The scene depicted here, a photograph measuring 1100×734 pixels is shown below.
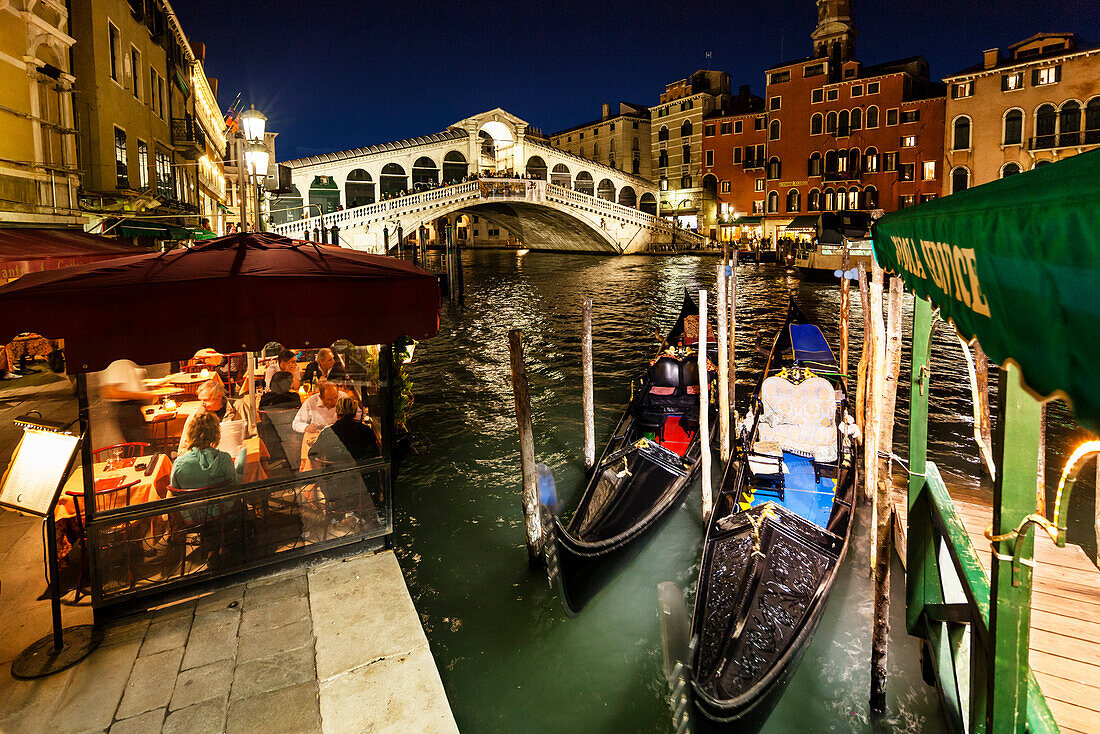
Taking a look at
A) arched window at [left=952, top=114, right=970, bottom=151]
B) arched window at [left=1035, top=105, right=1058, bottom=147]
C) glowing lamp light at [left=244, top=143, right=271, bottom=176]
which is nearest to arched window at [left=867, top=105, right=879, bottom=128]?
arched window at [left=952, top=114, right=970, bottom=151]

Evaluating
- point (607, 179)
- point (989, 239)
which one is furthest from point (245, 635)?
point (607, 179)

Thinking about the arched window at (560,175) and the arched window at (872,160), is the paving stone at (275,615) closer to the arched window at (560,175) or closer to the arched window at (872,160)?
the arched window at (872,160)

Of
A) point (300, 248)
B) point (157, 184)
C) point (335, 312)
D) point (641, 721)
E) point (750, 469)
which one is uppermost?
point (157, 184)

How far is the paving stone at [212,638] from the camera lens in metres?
3.22

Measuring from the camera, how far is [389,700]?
9.65 feet

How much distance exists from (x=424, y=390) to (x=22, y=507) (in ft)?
25.5

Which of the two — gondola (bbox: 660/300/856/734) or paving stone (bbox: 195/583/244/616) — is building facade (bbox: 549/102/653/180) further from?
paving stone (bbox: 195/583/244/616)

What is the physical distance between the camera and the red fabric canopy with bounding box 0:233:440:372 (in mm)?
2941

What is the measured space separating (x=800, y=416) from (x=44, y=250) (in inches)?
324

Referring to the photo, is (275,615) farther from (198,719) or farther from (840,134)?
(840,134)

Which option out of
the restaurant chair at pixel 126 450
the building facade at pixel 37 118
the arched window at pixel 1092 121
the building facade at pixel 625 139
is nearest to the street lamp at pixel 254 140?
the restaurant chair at pixel 126 450

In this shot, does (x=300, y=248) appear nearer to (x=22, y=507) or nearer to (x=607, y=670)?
(x=22, y=507)

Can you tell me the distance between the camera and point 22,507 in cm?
313

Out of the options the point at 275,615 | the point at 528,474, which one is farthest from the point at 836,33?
the point at 275,615
